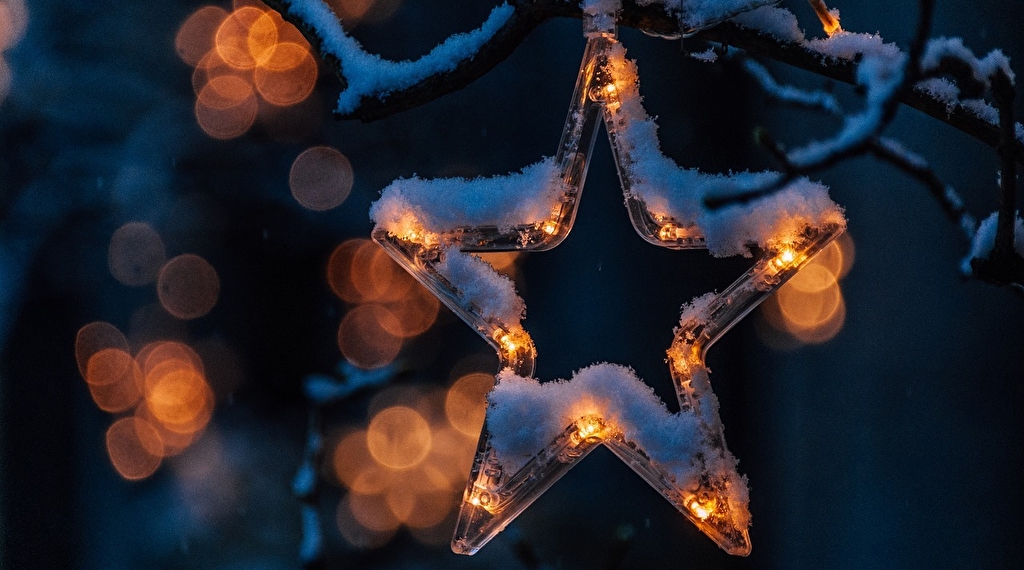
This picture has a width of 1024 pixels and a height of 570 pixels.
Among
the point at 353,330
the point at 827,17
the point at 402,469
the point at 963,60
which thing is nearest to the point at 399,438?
the point at 402,469

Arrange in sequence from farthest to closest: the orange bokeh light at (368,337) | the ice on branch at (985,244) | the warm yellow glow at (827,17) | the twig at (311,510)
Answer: the orange bokeh light at (368,337), the twig at (311,510), the warm yellow glow at (827,17), the ice on branch at (985,244)

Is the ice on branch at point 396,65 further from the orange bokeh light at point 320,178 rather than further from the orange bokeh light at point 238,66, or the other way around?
the orange bokeh light at point 238,66

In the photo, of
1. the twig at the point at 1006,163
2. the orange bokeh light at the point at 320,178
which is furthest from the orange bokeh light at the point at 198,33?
the twig at the point at 1006,163

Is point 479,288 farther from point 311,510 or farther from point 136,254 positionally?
point 136,254

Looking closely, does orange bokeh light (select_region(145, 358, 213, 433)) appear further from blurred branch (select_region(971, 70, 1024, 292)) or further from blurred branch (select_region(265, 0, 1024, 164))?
blurred branch (select_region(971, 70, 1024, 292))

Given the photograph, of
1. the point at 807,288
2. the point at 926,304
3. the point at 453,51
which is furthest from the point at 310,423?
the point at 926,304

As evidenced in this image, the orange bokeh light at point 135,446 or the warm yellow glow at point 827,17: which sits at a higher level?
the warm yellow glow at point 827,17

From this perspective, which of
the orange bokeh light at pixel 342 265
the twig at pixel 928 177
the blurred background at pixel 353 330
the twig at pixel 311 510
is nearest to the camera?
the twig at pixel 928 177

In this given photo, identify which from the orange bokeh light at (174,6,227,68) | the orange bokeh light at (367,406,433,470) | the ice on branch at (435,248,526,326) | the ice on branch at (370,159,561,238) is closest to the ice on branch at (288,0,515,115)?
the ice on branch at (370,159,561,238)
